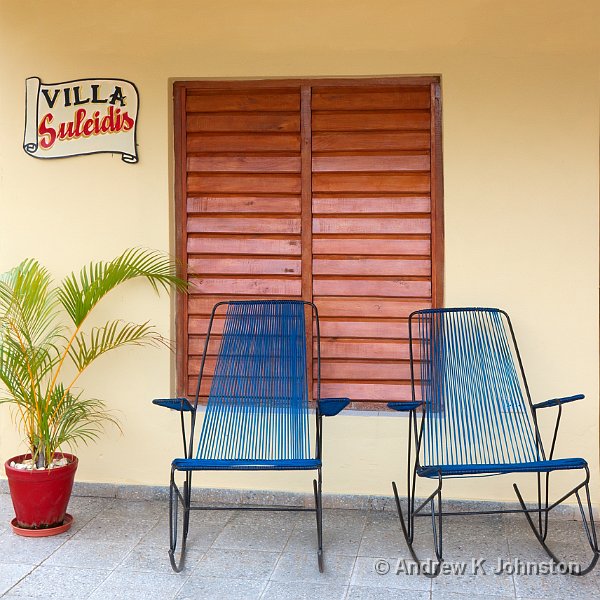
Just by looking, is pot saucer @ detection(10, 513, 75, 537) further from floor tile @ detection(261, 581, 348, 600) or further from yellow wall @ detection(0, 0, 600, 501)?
floor tile @ detection(261, 581, 348, 600)

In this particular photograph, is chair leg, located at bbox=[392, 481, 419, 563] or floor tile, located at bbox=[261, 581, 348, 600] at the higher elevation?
chair leg, located at bbox=[392, 481, 419, 563]

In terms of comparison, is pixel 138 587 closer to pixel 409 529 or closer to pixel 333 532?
pixel 333 532

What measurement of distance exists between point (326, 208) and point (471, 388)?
1258 mm

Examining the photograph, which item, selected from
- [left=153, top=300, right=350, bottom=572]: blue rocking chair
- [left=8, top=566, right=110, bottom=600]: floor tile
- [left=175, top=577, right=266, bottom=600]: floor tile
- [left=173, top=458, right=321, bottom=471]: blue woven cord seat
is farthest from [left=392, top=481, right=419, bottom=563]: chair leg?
[left=8, top=566, right=110, bottom=600]: floor tile

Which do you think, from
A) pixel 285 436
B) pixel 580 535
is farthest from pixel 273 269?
pixel 580 535

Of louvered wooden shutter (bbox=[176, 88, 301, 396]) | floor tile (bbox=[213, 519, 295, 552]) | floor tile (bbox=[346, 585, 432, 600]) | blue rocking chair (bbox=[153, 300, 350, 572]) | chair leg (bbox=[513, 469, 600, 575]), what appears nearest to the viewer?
floor tile (bbox=[346, 585, 432, 600])

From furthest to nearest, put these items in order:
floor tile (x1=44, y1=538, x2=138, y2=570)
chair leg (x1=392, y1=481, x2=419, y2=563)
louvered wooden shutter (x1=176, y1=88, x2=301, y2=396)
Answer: louvered wooden shutter (x1=176, y1=88, x2=301, y2=396)
chair leg (x1=392, y1=481, x2=419, y2=563)
floor tile (x1=44, y1=538, x2=138, y2=570)

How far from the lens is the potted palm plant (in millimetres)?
3943

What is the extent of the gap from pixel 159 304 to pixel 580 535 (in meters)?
2.55

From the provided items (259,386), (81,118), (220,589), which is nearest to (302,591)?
(220,589)

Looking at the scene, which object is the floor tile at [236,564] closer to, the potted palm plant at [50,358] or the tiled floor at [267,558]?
the tiled floor at [267,558]

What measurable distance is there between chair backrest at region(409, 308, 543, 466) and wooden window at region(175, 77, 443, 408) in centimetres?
25

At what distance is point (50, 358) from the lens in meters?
4.20

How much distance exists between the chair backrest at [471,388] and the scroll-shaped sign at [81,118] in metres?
1.93
